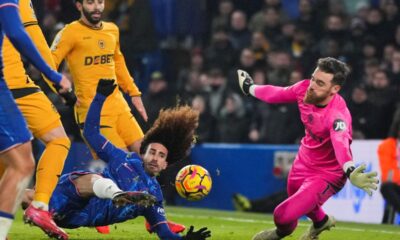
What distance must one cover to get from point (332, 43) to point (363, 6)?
1.66 m

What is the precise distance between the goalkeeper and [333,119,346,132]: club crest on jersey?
1254 millimetres

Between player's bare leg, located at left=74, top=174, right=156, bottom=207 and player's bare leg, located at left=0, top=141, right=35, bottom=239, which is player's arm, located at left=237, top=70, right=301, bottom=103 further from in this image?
player's bare leg, located at left=0, top=141, right=35, bottom=239

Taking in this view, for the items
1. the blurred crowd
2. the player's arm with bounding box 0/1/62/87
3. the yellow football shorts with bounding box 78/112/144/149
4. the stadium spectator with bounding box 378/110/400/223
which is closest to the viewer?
the player's arm with bounding box 0/1/62/87

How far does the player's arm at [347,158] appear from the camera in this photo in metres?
8.27

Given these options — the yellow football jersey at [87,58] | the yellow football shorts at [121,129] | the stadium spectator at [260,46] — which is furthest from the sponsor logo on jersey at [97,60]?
the stadium spectator at [260,46]

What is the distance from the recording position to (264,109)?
16.7 meters

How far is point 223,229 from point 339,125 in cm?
287

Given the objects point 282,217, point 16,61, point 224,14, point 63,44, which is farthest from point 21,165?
point 224,14

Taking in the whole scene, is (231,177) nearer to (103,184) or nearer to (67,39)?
(67,39)

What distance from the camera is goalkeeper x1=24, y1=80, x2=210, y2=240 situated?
8430mm

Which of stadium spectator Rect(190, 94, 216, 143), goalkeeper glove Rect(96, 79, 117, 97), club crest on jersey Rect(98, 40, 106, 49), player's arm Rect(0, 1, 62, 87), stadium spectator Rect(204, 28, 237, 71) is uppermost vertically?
player's arm Rect(0, 1, 62, 87)

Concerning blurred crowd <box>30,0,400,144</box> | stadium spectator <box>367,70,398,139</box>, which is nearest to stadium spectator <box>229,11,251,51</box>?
blurred crowd <box>30,0,400,144</box>

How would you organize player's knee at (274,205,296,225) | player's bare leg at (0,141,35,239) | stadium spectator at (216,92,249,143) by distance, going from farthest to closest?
stadium spectator at (216,92,249,143) → player's knee at (274,205,296,225) → player's bare leg at (0,141,35,239)

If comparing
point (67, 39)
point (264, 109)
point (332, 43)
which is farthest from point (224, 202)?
point (67, 39)
